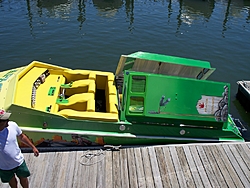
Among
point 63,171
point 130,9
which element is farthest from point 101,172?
point 130,9

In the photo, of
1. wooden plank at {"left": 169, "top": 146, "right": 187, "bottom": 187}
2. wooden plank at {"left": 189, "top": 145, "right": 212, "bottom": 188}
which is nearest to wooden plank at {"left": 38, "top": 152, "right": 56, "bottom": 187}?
wooden plank at {"left": 169, "top": 146, "right": 187, "bottom": 187}

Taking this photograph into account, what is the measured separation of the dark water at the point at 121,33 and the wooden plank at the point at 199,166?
3669 mm

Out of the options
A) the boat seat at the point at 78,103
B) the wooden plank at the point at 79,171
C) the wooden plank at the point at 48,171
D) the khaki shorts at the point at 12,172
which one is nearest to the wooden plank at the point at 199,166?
the wooden plank at the point at 79,171

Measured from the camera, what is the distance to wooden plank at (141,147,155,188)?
5695 mm

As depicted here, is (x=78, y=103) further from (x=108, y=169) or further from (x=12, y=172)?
(x=12, y=172)

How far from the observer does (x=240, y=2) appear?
2208 cm

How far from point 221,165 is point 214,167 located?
0.19m

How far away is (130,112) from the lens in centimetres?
624

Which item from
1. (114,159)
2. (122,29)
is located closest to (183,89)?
(114,159)

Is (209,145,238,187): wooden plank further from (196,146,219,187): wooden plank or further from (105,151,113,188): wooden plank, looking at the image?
(105,151,113,188): wooden plank

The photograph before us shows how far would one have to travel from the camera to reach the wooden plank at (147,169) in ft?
18.7

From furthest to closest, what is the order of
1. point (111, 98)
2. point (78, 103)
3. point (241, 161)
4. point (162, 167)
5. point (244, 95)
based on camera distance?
point (244, 95) < point (111, 98) < point (78, 103) < point (241, 161) < point (162, 167)

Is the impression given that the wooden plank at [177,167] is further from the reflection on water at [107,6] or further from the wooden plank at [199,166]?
the reflection on water at [107,6]

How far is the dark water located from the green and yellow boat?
356cm
